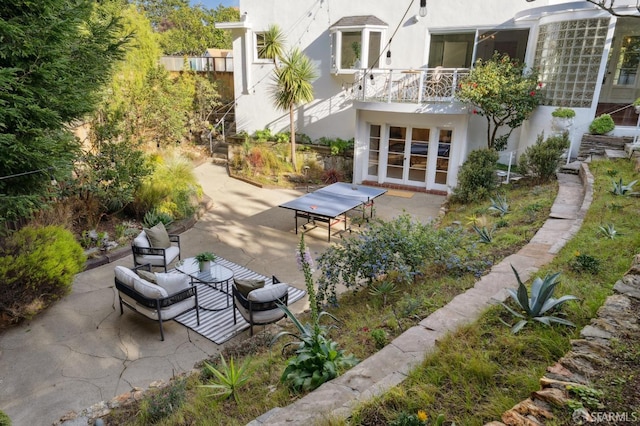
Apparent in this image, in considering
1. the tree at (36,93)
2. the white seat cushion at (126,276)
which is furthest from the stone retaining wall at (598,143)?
the tree at (36,93)

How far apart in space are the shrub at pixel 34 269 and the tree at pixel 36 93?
51cm

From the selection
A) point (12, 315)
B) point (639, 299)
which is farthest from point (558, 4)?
point (12, 315)

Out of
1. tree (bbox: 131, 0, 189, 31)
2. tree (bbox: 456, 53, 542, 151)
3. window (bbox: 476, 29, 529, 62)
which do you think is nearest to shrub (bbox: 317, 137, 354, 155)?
tree (bbox: 456, 53, 542, 151)

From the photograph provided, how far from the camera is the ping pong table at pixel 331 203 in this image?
29.6ft

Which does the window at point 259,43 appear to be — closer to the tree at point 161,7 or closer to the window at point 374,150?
the window at point 374,150

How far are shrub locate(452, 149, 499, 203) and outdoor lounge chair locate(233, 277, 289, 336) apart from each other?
6212mm

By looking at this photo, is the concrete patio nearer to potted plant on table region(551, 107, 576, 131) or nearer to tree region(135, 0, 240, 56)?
potted plant on table region(551, 107, 576, 131)

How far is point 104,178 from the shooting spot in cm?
883

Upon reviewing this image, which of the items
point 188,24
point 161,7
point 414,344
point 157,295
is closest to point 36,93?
point 157,295

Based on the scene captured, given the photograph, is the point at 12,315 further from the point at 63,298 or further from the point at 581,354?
the point at 581,354

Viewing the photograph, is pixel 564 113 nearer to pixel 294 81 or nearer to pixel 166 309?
pixel 294 81

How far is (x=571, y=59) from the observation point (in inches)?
424

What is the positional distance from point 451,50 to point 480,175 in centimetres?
569

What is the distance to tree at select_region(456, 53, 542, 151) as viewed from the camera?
11.0 metres
